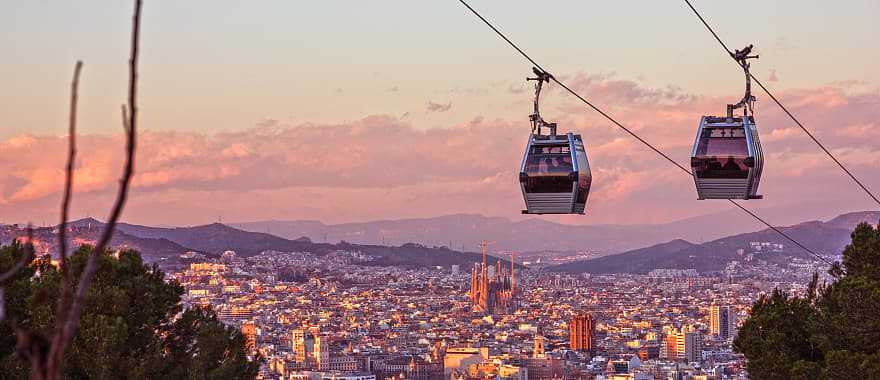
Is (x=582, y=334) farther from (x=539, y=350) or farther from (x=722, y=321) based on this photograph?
(x=722, y=321)

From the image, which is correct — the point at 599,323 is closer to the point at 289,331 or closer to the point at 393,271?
the point at 289,331

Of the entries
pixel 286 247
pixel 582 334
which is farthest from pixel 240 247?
pixel 582 334

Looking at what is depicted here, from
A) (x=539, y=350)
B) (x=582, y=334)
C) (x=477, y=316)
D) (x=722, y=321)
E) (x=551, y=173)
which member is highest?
(x=551, y=173)

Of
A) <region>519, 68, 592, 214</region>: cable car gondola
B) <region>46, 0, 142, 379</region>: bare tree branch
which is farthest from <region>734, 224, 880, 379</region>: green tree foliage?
<region>46, 0, 142, 379</region>: bare tree branch

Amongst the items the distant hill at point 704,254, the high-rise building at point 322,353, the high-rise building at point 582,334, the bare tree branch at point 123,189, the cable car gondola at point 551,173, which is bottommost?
the high-rise building at point 322,353

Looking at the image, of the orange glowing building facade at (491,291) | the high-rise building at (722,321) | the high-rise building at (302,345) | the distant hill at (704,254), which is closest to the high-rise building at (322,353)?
the high-rise building at (302,345)

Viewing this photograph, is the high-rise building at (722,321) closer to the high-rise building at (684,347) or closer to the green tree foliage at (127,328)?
the high-rise building at (684,347)
